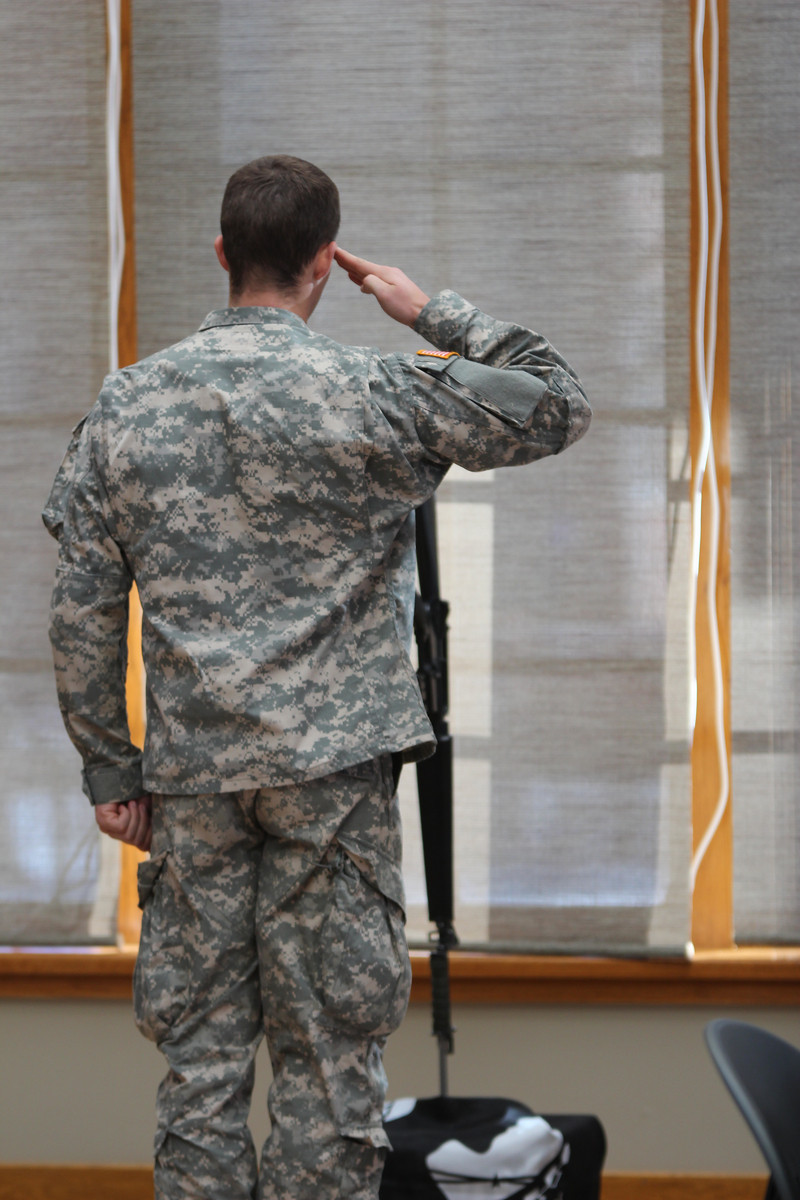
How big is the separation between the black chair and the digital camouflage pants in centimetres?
45

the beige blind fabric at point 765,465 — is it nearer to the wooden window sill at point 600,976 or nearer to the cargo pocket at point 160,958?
the wooden window sill at point 600,976

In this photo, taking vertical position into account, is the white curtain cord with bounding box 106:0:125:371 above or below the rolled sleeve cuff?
above

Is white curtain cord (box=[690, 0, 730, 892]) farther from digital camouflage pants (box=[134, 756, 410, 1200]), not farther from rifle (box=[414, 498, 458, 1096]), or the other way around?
digital camouflage pants (box=[134, 756, 410, 1200])

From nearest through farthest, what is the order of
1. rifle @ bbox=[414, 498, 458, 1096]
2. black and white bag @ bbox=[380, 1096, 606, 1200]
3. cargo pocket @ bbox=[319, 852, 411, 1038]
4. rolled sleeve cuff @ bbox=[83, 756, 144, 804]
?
cargo pocket @ bbox=[319, 852, 411, 1038] < rolled sleeve cuff @ bbox=[83, 756, 144, 804] < black and white bag @ bbox=[380, 1096, 606, 1200] < rifle @ bbox=[414, 498, 458, 1096]

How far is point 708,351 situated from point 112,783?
148cm

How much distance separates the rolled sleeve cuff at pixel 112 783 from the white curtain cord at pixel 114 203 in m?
1.08

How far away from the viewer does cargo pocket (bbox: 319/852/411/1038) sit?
1348mm

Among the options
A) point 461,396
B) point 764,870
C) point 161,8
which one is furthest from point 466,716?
point 161,8

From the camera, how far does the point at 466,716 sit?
225cm

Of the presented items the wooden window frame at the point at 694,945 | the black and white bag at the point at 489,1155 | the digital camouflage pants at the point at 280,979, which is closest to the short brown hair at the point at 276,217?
the digital camouflage pants at the point at 280,979

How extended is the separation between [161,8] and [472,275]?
0.85 meters

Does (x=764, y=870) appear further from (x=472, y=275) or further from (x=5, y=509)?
(x=5, y=509)

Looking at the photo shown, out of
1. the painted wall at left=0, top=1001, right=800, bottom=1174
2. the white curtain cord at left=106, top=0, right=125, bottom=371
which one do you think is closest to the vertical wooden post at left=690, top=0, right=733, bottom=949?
the painted wall at left=0, top=1001, right=800, bottom=1174

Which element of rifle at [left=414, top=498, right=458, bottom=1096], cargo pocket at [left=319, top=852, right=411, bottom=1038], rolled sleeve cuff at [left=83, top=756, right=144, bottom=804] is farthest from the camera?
rifle at [left=414, top=498, right=458, bottom=1096]
